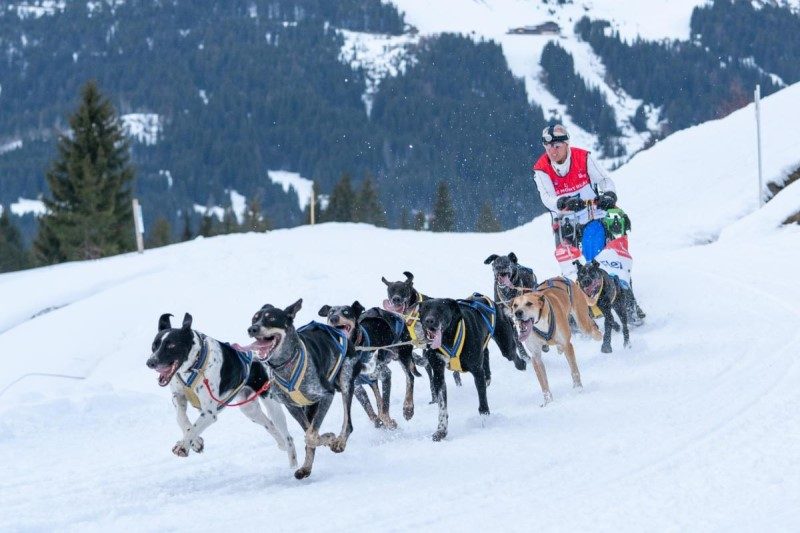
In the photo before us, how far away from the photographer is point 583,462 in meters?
5.52

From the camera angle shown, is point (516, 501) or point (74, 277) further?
point (74, 277)

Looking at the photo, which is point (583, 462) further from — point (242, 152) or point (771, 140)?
point (242, 152)

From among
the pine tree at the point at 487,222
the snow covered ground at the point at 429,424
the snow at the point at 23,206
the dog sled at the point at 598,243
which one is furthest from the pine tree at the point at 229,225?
the snow at the point at 23,206

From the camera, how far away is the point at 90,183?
1486 inches

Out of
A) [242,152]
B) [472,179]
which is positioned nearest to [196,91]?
[242,152]

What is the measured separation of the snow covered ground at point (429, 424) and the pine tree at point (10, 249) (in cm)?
4825

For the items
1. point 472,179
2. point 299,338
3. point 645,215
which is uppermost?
point 299,338

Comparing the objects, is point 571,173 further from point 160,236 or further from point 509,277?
point 160,236

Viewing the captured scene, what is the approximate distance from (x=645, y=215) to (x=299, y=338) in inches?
738

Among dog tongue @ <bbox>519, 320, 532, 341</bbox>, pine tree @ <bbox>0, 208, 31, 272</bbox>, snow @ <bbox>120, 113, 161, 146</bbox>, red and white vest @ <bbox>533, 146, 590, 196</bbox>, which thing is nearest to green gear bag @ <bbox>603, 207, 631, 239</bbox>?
red and white vest @ <bbox>533, 146, 590, 196</bbox>

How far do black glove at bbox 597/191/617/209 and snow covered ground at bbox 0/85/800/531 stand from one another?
4.89 ft

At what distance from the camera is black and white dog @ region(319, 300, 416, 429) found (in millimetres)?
7215

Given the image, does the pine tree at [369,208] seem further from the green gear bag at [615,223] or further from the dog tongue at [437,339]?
the dog tongue at [437,339]

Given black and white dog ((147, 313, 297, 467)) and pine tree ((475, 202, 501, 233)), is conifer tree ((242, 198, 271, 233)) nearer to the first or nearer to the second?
pine tree ((475, 202, 501, 233))
